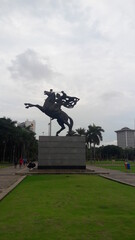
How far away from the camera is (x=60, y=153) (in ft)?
69.5

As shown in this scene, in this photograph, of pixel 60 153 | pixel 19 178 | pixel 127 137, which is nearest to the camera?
pixel 19 178

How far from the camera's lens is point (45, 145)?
838 inches

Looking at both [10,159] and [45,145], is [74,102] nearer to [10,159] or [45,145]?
[45,145]

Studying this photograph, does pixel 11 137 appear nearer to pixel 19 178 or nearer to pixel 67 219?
pixel 19 178

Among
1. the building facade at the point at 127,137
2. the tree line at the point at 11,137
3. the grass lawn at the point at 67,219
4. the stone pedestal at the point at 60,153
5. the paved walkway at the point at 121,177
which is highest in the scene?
the building facade at the point at 127,137

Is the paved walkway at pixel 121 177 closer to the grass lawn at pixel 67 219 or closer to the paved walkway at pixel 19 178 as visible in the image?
the paved walkway at pixel 19 178

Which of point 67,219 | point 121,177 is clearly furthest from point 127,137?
point 67,219

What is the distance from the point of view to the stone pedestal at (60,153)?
21.0m

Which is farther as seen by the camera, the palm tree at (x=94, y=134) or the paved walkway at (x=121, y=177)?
the palm tree at (x=94, y=134)

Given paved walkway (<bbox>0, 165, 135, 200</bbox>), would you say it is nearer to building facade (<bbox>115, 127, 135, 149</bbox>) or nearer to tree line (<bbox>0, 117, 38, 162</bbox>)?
tree line (<bbox>0, 117, 38, 162</bbox>)

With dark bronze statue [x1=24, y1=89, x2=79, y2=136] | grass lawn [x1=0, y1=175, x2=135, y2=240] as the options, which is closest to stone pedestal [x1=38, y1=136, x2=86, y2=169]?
dark bronze statue [x1=24, y1=89, x2=79, y2=136]

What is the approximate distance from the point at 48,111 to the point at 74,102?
2802 mm

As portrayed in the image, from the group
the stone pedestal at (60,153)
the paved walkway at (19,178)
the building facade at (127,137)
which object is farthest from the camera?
the building facade at (127,137)

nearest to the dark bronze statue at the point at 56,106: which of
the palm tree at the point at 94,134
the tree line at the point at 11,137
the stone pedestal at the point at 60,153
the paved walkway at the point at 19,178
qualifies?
the stone pedestal at the point at 60,153
